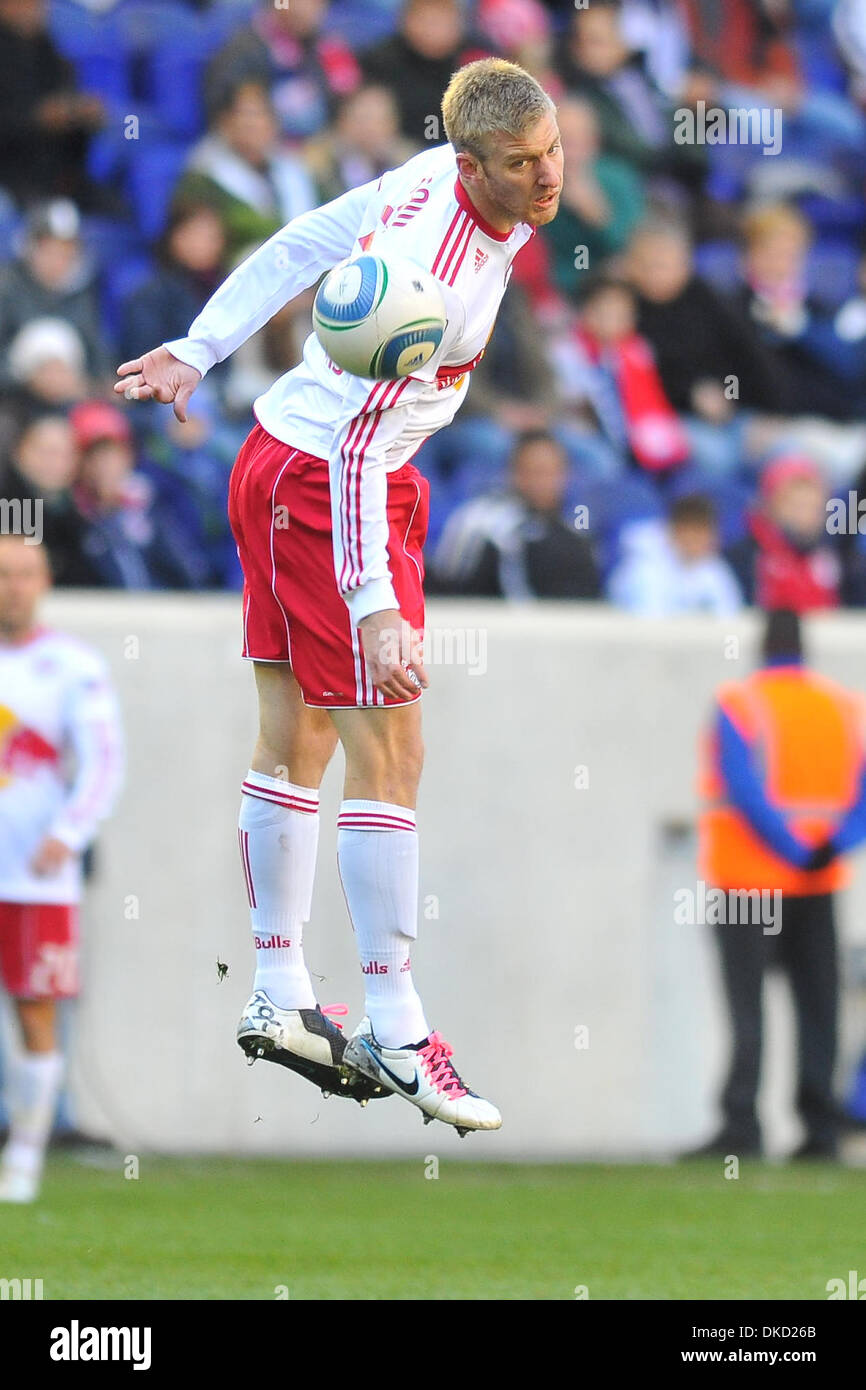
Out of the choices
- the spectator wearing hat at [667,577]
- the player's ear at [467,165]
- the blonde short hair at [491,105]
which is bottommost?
the player's ear at [467,165]

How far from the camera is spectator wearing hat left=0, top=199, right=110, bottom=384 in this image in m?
11.1

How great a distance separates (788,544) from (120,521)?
10.2 ft

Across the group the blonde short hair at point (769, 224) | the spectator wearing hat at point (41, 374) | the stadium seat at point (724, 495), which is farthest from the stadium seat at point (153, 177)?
the blonde short hair at point (769, 224)

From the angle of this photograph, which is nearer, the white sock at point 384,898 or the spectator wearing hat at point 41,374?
the white sock at point 384,898

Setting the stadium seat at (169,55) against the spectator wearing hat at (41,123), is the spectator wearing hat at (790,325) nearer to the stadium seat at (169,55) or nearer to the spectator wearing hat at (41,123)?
the stadium seat at (169,55)

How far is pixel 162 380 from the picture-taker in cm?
480

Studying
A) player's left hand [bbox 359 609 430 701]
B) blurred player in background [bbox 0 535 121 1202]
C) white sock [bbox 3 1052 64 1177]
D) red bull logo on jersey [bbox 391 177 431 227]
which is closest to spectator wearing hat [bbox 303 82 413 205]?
blurred player in background [bbox 0 535 121 1202]

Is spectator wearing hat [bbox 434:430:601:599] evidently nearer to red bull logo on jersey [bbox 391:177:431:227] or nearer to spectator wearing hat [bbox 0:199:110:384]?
spectator wearing hat [bbox 0:199:110:384]

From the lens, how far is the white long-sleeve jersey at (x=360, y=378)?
4.69 metres

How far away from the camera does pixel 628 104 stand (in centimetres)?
1333

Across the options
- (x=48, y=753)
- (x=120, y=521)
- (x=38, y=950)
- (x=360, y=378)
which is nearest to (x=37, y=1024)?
(x=38, y=950)

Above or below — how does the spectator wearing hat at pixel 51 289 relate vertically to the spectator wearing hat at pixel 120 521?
above

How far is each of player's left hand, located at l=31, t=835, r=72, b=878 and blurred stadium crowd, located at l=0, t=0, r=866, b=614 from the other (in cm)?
156

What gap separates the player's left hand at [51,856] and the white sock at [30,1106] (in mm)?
734
